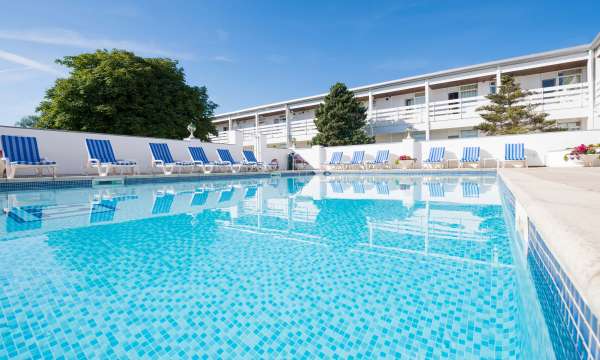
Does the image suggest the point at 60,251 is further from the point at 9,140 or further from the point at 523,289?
the point at 9,140

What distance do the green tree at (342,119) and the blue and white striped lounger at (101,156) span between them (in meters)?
11.8

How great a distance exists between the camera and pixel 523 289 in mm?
1724

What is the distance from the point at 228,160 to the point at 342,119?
8.30 m

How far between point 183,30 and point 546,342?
16.1 meters

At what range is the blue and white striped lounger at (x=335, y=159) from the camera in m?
15.0

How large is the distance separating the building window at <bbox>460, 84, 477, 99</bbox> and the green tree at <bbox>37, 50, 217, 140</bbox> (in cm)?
1630

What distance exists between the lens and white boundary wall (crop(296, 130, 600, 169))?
10.5 meters

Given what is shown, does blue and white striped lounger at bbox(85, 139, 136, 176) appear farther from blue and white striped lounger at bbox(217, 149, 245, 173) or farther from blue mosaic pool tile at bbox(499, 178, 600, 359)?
blue mosaic pool tile at bbox(499, 178, 600, 359)

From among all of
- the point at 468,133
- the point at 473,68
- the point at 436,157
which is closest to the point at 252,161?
the point at 436,157

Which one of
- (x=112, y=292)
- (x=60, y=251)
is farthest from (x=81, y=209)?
(x=112, y=292)

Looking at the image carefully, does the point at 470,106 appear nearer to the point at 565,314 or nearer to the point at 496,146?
the point at 496,146

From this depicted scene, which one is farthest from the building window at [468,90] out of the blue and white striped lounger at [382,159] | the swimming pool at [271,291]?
the swimming pool at [271,291]

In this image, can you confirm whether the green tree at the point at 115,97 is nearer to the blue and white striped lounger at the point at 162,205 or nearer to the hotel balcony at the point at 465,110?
the blue and white striped lounger at the point at 162,205

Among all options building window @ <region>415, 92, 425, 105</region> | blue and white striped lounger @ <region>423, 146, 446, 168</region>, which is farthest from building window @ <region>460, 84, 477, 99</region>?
blue and white striped lounger @ <region>423, 146, 446, 168</region>
